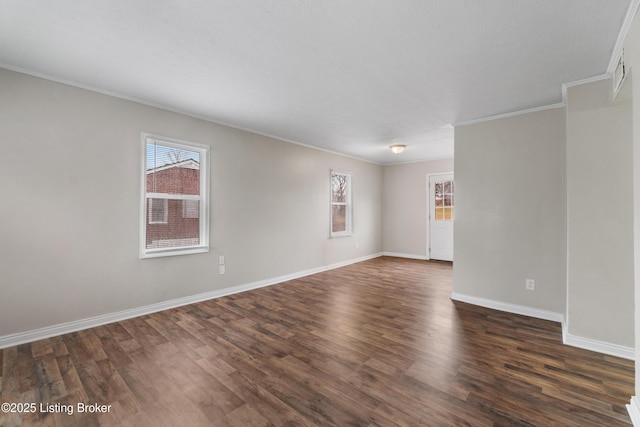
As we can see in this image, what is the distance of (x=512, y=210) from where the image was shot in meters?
3.36

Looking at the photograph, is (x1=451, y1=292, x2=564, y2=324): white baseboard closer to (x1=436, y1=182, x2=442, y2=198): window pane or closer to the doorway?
the doorway

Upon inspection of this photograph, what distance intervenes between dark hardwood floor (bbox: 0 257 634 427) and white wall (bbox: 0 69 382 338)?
1.28ft

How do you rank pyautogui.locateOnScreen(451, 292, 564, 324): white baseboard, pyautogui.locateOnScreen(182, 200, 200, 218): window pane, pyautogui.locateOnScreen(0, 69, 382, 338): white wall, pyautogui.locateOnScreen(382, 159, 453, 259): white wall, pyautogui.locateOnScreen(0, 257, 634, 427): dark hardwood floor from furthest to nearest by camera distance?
pyautogui.locateOnScreen(382, 159, 453, 259): white wall, pyautogui.locateOnScreen(182, 200, 200, 218): window pane, pyautogui.locateOnScreen(451, 292, 564, 324): white baseboard, pyautogui.locateOnScreen(0, 69, 382, 338): white wall, pyautogui.locateOnScreen(0, 257, 634, 427): dark hardwood floor

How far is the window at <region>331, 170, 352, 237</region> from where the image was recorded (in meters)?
5.93

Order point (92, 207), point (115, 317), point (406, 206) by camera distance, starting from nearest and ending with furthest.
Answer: point (92, 207)
point (115, 317)
point (406, 206)

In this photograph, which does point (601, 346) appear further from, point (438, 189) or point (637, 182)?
point (438, 189)

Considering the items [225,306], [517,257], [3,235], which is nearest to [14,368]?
[3,235]

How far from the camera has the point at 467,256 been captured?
369cm

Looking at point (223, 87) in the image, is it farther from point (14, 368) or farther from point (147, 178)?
point (14, 368)

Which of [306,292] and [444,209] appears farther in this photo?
[444,209]

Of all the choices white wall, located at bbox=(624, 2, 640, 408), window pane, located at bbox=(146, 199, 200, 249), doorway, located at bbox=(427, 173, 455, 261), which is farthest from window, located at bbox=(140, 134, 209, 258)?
doorway, located at bbox=(427, 173, 455, 261)

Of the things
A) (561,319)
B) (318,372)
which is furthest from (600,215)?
(318,372)

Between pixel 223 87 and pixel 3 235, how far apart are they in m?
2.34

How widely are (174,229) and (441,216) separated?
222 inches
